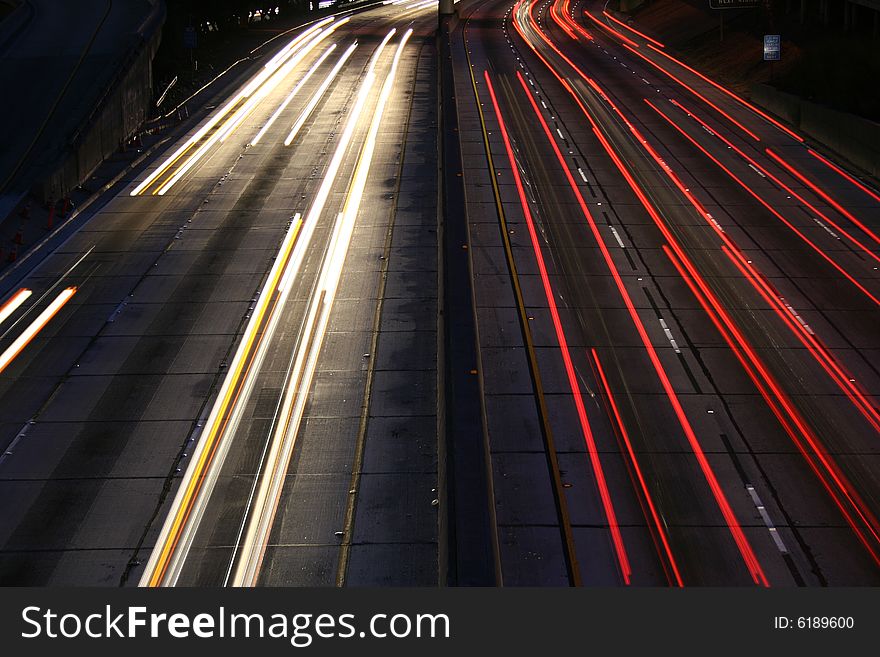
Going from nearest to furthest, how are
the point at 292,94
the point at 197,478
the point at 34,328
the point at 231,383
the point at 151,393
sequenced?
the point at 197,478 → the point at 151,393 → the point at 231,383 → the point at 34,328 → the point at 292,94

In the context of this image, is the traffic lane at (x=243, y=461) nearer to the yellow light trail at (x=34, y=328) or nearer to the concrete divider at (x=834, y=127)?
the yellow light trail at (x=34, y=328)

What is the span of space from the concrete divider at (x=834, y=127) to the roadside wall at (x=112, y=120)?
26.9 m

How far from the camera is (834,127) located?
1704 inches

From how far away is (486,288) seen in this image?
28.2 meters

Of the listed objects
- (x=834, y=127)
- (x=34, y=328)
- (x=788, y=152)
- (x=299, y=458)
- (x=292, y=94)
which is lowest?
(x=788, y=152)

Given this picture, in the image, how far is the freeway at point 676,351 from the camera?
1725 cm

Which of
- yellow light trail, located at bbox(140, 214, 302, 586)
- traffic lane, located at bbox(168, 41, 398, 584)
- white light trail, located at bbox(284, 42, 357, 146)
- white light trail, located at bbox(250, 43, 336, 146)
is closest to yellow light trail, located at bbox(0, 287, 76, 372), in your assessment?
yellow light trail, located at bbox(140, 214, 302, 586)

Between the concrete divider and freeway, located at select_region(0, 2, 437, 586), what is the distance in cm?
1535

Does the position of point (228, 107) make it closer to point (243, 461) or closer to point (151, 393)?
point (151, 393)

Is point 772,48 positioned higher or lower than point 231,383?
lower

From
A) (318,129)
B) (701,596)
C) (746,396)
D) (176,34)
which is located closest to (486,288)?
(746,396)

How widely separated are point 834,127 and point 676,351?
75.1 feet

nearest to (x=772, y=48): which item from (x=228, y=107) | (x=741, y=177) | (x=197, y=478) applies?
(x=741, y=177)

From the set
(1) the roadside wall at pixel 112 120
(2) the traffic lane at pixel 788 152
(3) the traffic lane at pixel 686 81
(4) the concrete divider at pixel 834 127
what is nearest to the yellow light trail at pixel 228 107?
(1) the roadside wall at pixel 112 120
